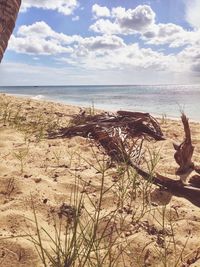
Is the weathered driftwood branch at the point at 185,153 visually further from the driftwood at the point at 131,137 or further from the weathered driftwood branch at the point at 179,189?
the weathered driftwood branch at the point at 179,189

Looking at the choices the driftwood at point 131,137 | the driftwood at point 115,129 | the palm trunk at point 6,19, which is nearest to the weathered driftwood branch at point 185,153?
the driftwood at point 131,137

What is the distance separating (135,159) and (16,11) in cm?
200

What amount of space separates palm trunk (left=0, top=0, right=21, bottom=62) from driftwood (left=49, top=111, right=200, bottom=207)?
135 centimetres

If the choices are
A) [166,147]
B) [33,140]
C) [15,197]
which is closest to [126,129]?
[166,147]

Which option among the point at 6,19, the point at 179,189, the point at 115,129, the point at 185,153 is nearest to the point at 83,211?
the point at 179,189

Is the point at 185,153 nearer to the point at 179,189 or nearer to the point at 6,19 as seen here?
the point at 179,189

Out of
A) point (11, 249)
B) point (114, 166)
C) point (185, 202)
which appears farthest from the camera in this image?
point (114, 166)

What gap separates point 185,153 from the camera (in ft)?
11.5

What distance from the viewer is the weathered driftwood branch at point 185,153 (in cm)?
343

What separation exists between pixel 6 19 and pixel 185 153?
2.19 meters

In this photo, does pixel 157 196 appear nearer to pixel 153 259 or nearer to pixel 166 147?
pixel 153 259

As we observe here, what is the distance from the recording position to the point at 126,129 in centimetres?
496

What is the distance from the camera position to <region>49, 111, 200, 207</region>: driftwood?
2914mm

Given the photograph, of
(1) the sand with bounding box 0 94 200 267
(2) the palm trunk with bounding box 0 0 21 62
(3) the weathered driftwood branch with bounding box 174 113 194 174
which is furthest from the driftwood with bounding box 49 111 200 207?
(2) the palm trunk with bounding box 0 0 21 62
